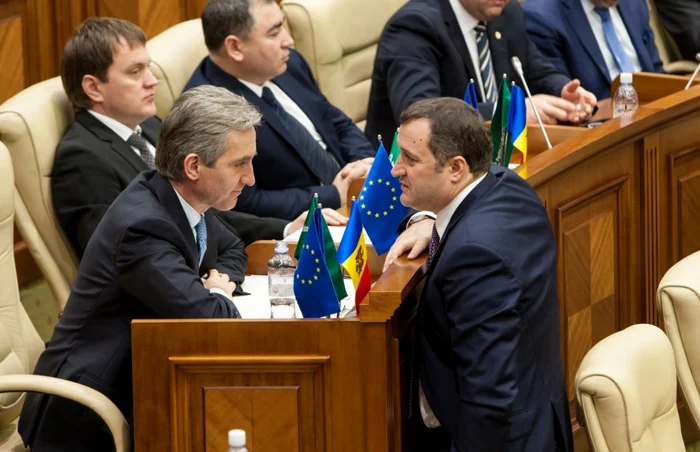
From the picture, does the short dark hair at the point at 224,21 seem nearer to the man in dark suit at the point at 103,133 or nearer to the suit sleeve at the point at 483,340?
the man in dark suit at the point at 103,133

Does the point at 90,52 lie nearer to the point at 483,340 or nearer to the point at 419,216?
the point at 419,216

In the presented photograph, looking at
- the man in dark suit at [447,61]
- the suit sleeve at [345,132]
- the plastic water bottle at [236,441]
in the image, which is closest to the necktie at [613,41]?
the man in dark suit at [447,61]

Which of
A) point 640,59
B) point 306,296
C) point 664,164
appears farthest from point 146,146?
point 640,59

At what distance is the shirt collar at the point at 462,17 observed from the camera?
5.07 m

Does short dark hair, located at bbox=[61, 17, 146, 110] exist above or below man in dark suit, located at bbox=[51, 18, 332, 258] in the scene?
above

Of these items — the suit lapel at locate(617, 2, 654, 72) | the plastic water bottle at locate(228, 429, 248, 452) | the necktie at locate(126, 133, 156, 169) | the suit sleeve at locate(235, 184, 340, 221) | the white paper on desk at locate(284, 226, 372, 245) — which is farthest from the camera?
the suit lapel at locate(617, 2, 654, 72)

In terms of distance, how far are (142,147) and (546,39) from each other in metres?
2.14

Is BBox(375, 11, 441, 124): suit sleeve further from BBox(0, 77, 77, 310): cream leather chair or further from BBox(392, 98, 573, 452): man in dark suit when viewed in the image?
BBox(392, 98, 573, 452): man in dark suit

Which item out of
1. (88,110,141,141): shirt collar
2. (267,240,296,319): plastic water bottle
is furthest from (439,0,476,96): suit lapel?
(267,240,296,319): plastic water bottle

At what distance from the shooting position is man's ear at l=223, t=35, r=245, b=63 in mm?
4648

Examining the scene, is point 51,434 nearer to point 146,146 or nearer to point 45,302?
point 146,146

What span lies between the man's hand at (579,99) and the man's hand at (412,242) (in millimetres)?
1617

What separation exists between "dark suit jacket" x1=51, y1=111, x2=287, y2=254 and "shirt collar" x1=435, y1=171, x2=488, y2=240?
1211 millimetres

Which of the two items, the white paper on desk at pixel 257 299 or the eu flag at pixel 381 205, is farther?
the eu flag at pixel 381 205
